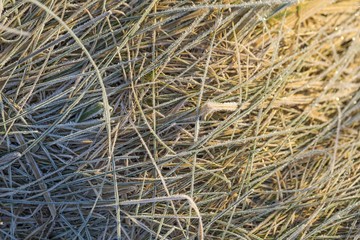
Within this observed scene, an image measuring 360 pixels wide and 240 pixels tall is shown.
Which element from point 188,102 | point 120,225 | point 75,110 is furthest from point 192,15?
point 120,225

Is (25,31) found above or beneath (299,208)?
above

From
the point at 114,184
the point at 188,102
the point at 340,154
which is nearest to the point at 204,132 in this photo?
the point at 188,102

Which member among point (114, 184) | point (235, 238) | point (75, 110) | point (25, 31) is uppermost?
point (25, 31)

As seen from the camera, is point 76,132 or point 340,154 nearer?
point 76,132

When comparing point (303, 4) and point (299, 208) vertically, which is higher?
Result: point (303, 4)

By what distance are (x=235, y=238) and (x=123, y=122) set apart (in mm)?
311

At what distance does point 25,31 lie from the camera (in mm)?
1001

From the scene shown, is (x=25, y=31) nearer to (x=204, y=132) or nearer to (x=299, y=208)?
(x=204, y=132)

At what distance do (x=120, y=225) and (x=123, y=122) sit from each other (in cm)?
19

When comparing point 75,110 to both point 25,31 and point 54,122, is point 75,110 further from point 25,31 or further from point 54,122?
point 25,31

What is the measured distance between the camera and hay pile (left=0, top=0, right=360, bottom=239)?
3.32 ft

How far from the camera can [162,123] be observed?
1.04 metres

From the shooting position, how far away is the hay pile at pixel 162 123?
101 centimetres

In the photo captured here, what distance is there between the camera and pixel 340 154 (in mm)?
1131
